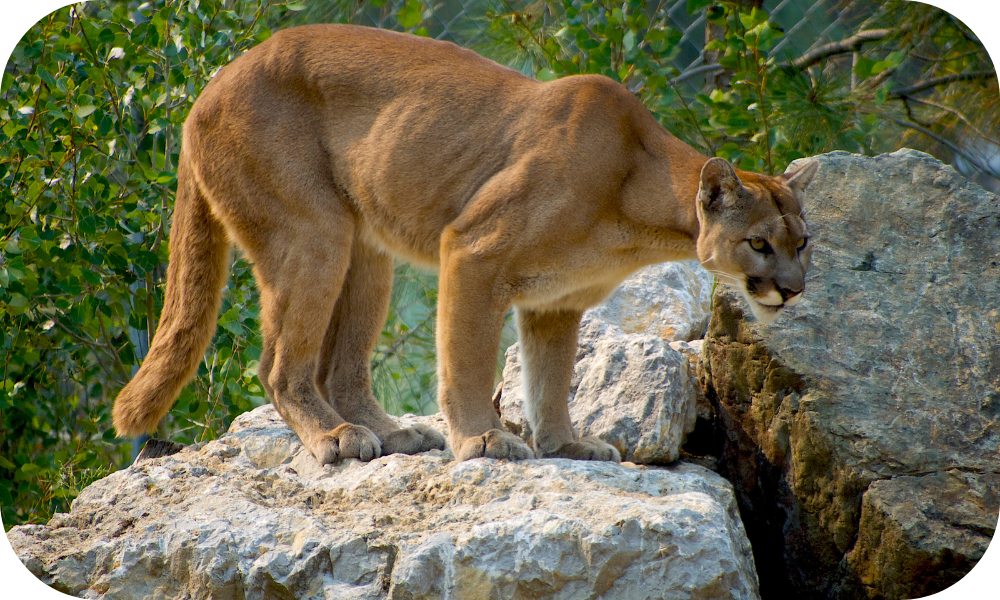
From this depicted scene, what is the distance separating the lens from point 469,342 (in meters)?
3.34

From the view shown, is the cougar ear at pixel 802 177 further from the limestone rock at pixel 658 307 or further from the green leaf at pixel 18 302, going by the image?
the green leaf at pixel 18 302

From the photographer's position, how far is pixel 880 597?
274cm

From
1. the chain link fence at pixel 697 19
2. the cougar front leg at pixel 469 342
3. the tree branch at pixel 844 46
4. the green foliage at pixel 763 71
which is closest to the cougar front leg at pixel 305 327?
the cougar front leg at pixel 469 342

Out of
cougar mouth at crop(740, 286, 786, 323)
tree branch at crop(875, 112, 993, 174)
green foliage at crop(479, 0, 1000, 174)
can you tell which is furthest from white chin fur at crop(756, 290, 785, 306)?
tree branch at crop(875, 112, 993, 174)

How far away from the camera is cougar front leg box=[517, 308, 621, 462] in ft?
11.5

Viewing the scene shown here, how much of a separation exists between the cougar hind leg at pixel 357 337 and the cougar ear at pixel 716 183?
1.52 m

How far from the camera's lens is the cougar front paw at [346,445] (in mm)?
3412

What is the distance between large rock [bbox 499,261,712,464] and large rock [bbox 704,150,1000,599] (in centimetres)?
20

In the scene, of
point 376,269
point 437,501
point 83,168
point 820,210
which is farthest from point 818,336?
point 83,168

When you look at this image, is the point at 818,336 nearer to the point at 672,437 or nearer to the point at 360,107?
the point at 672,437

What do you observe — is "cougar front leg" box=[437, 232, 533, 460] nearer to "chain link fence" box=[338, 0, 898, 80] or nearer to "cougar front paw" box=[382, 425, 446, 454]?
"cougar front paw" box=[382, 425, 446, 454]

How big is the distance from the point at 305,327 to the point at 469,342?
71cm

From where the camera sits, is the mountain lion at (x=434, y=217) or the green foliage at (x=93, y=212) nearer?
the mountain lion at (x=434, y=217)

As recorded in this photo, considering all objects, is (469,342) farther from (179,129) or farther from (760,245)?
(179,129)
